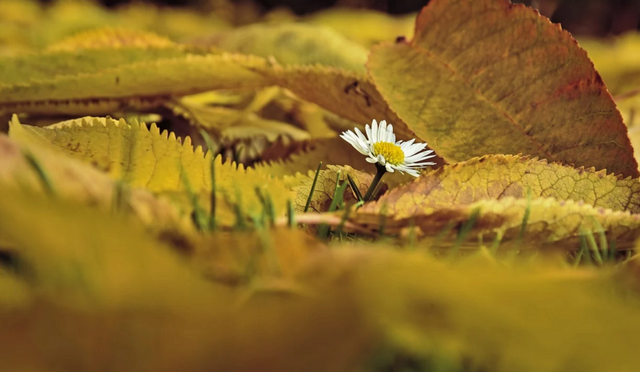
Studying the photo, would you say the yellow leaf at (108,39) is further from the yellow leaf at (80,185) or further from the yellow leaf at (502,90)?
the yellow leaf at (80,185)

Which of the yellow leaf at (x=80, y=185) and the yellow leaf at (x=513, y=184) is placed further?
the yellow leaf at (x=513, y=184)

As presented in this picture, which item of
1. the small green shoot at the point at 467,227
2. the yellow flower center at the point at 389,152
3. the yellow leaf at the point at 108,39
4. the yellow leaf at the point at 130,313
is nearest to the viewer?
the yellow leaf at the point at 130,313

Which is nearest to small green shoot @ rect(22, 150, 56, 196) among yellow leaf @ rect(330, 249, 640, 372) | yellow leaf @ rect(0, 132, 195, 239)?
yellow leaf @ rect(0, 132, 195, 239)

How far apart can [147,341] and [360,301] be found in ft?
0.21

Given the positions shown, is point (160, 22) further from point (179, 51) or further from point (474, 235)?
point (474, 235)

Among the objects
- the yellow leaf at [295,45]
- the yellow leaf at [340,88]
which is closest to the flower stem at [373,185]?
the yellow leaf at [340,88]

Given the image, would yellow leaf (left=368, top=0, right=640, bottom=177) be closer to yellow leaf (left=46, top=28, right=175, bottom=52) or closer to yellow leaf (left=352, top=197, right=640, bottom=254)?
yellow leaf (left=352, top=197, right=640, bottom=254)

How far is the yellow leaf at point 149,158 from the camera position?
0.32 m

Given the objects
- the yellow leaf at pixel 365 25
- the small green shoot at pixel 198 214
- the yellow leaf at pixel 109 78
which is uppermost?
the yellow leaf at pixel 365 25

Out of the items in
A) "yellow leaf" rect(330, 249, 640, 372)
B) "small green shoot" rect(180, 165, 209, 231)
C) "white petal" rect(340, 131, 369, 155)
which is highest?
"white petal" rect(340, 131, 369, 155)

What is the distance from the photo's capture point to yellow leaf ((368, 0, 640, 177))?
0.43 m

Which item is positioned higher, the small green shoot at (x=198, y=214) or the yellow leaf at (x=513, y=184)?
the small green shoot at (x=198, y=214)

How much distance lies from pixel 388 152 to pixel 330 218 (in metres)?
0.12

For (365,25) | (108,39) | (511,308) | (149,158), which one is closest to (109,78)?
(149,158)
